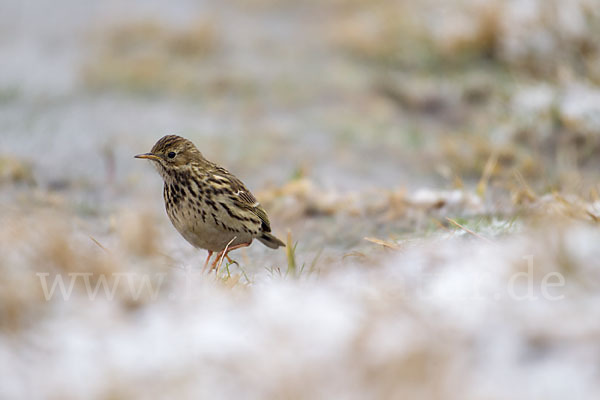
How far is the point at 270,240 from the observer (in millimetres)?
4336

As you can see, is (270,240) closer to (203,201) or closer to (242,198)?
(242,198)

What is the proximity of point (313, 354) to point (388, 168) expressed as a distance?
14.8 feet

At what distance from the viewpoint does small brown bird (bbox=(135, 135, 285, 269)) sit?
3809 mm

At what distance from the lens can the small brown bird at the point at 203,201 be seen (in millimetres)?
3809

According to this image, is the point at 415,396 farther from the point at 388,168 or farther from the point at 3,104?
the point at 3,104

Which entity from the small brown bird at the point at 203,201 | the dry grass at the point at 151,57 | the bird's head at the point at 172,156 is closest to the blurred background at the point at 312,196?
the dry grass at the point at 151,57

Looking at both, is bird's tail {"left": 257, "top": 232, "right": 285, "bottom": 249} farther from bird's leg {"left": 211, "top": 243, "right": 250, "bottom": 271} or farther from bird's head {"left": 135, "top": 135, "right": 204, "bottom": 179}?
bird's head {"left": 135, "top": 135, "right": 204, "bottom": 179}

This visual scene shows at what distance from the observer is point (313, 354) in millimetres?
2199

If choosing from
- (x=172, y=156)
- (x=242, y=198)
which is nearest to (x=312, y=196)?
(x=242, y=198)

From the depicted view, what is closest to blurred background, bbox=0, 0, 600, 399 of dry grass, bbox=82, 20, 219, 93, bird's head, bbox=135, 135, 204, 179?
dry grass, bbox=82, 20, 219, 93

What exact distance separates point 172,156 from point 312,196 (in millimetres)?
1485

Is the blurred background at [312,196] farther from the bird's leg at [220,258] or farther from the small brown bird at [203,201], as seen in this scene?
the small brown bird at [203,201]

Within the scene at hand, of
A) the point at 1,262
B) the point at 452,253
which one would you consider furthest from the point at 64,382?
the point at 452,253

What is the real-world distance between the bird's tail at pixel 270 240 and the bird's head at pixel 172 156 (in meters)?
0.62
